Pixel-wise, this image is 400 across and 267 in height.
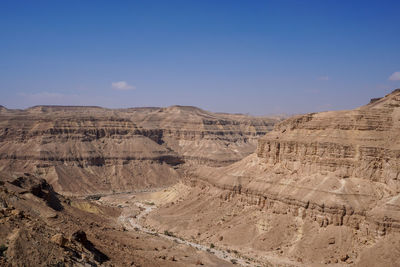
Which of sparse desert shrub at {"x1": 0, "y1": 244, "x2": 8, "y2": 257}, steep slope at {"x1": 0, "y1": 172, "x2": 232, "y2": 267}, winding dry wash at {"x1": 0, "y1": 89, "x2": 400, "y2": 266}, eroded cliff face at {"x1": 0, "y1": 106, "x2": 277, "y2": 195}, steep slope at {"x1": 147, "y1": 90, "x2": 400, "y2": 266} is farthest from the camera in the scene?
eroded cliff face at {"x1": 0, "y1": 106, "x2": 277, "y2": 195}

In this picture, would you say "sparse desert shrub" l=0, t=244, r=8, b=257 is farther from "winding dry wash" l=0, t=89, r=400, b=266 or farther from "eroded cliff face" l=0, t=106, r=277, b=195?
"eroded cliff face" l=0, t=106, r=277, b=195

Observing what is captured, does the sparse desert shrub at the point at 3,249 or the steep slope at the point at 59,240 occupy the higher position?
the sparse desert shrub at the point at 3,249

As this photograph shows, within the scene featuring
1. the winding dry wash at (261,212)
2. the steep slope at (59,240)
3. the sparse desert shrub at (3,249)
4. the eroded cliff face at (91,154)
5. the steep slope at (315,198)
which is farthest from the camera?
the eroded cliff face at (91,154)

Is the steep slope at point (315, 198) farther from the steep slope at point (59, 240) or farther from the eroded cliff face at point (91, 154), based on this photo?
the eroded cliff face at point (91, 154)

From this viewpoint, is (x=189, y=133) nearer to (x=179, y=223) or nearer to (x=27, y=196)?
(x=179, y=223)

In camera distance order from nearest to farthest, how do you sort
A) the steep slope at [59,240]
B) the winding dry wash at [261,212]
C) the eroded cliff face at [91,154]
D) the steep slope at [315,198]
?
the steep slope at [59,240] → the winding dry wash at [261,212] → the steep slope at [315,198] → the eroded cliff face at [91,154]

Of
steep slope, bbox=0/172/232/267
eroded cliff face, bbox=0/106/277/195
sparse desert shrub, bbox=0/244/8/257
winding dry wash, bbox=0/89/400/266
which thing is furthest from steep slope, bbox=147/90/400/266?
eroded cliff face, bbox=0/106/277/195

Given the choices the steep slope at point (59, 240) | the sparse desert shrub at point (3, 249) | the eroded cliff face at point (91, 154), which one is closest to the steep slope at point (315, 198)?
the steep slope at point (59, 240)

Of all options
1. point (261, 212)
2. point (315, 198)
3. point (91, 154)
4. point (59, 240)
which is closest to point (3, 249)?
point (59, 240)

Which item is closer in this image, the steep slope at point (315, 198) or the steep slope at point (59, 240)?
the steep slope at point (59, 240)
